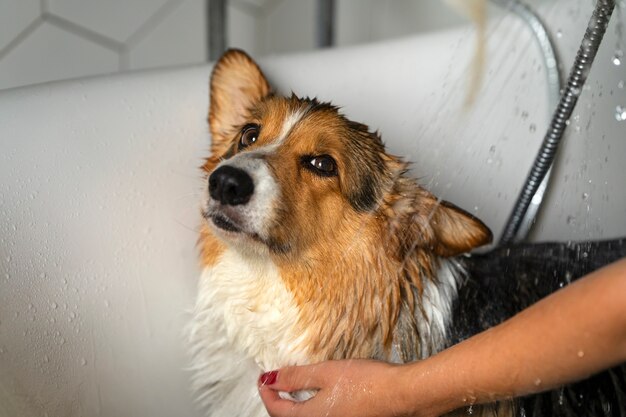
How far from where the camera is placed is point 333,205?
53.3 inches

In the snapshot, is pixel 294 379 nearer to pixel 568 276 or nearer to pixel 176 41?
pixel 568 276

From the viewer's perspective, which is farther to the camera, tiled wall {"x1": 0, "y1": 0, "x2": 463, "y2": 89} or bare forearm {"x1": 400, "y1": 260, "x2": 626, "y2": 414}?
tiled wall {"x1": 0, "y1": 0, "x2": 463, "y2": 89}

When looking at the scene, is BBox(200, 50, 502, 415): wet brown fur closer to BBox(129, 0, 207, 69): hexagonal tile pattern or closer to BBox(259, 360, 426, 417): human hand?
BBox(259, 360, 426, 417): human hand

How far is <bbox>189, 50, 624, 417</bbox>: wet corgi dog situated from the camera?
4.33 ft

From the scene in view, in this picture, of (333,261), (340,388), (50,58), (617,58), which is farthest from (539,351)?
(50,58)

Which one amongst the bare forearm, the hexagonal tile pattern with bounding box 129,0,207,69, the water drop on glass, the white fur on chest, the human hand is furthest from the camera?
the hexagonal tile pattern with bounding box 129,0,207,69

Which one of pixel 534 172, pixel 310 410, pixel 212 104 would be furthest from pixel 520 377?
pixel 212 104

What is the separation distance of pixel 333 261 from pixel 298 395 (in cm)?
24

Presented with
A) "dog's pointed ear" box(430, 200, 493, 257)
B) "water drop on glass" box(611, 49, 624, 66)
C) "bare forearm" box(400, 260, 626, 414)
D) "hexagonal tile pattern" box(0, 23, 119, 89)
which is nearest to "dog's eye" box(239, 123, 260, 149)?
"dog's pointed ear" box(430, 200, 493, 257)

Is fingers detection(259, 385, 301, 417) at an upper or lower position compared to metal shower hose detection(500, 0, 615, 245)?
lower

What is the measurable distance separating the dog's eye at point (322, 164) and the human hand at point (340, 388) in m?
0.32

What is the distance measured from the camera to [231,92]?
5.17 ft

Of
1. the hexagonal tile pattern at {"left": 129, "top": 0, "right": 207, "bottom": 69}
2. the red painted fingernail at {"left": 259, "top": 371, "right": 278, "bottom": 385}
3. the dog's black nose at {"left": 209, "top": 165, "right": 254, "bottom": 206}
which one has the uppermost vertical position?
the hexagonal tile pattern at {"left": 129, "top": 0, "right": 207, "bottom": 69}

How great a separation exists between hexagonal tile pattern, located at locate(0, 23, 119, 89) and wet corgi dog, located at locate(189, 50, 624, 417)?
4.71 ft
